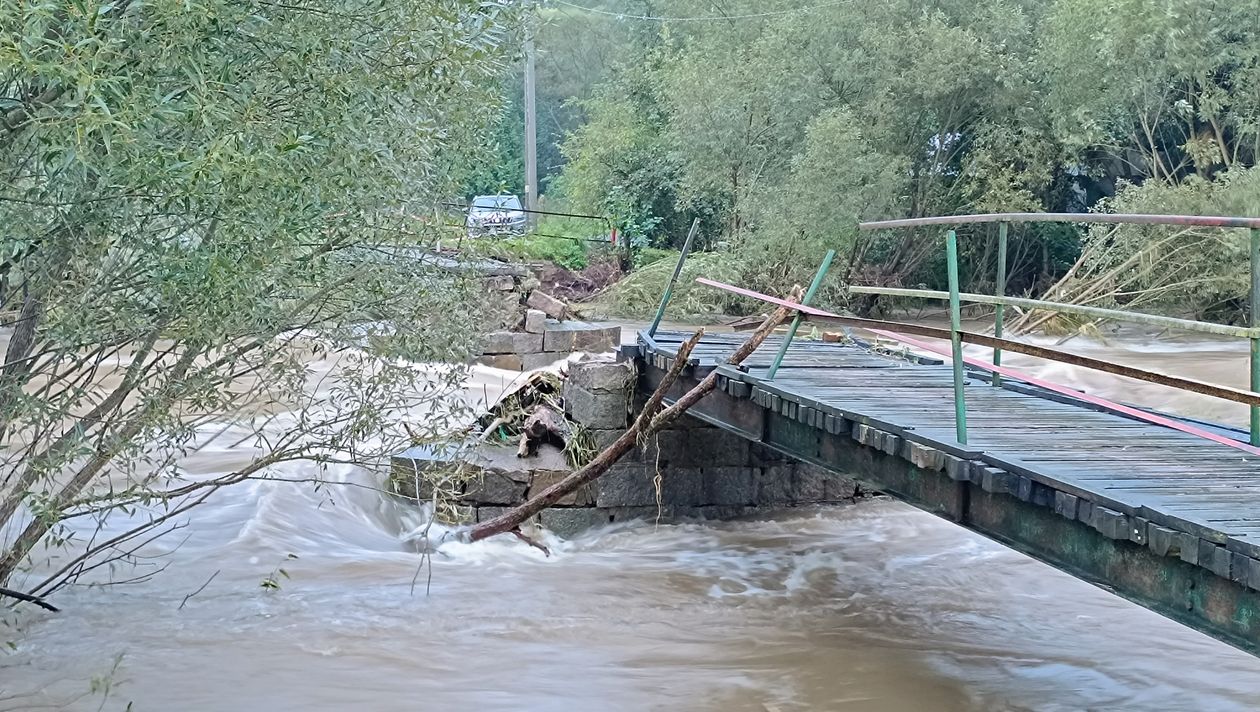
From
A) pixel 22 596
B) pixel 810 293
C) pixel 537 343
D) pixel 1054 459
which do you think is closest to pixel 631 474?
pixel 810 293

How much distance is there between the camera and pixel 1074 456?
513 cm

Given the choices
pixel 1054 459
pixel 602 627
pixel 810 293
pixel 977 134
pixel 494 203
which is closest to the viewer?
pixel 1054 459

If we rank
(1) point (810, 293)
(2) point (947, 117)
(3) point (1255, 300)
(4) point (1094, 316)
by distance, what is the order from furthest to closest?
1. (2) point (947, 117)
2. (1) point (810, 293)
3. (4) point (1094, 316)
4. (3) point (1255, 300)

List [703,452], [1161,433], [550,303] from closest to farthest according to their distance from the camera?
1. [1161,433]
2. [703,452]
3. [550,303]

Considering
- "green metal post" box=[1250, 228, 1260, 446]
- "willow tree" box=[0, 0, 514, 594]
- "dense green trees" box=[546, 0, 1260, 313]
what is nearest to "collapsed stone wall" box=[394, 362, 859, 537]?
"willow tree" box=[0, 0, 514, 594]

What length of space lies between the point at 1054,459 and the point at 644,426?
4019 millimetres

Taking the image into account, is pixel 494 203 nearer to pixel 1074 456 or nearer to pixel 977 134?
pixel 977 134

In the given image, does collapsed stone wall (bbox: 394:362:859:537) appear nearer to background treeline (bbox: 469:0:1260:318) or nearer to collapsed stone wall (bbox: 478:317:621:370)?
collapsed stone wall (bbox: 478:317:621:370)

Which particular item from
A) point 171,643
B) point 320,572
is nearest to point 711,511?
point 320,572

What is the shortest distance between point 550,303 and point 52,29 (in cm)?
1553

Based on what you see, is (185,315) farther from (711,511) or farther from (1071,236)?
(1071,236)

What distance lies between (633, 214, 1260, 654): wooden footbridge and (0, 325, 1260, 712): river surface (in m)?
1.39

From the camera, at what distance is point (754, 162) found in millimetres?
26094

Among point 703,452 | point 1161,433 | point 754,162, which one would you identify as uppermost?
point 754,162
